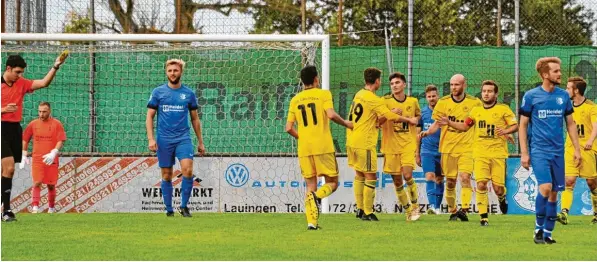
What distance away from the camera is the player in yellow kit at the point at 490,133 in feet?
49.4

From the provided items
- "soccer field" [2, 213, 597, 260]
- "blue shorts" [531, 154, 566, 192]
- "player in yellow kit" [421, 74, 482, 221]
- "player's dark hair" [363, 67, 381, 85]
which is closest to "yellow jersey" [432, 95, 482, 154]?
"player in yellow kit" [421, 74, 482, 221]

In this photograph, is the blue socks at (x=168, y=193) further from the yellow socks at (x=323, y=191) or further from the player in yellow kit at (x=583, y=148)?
the player in yellow kit at (x=583, y=148)

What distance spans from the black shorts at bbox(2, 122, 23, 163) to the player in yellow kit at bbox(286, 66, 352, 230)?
3.12m

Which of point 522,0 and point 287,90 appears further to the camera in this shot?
point 522,0

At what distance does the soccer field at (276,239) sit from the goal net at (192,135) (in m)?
4.62

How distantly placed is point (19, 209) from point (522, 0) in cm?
1127

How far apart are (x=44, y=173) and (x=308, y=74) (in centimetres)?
753

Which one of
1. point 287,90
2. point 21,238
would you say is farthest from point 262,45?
point 21,238

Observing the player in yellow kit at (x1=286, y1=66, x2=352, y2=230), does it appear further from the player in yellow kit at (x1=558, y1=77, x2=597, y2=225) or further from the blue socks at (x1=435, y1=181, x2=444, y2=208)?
the blue socks at (x1=435, y1=181, x2=444, y2=208)

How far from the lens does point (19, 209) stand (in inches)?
791

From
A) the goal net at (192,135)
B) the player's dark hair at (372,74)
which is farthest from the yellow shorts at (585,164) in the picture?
the goal net at (192,135)

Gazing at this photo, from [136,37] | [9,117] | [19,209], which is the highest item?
[136,37]

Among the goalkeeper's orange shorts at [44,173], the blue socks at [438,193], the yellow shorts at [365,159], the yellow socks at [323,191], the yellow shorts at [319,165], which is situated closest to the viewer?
the yellow socks at [323,191]

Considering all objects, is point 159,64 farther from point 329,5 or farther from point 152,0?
point 329,5
